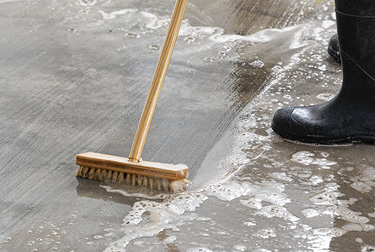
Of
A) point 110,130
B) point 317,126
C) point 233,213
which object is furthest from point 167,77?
point 233,213

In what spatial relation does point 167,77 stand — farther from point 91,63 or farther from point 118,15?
point 118,15

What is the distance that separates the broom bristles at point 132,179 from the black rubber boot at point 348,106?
0.51 metres

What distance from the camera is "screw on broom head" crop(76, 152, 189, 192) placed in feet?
6.26

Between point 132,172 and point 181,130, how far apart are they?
42 centimetres

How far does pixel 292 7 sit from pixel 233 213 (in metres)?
2.08

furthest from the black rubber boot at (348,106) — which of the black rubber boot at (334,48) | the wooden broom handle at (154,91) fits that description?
the black rubber boot at (334,48)

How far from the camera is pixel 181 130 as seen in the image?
232 centimetres

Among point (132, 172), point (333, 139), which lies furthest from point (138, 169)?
point (333, 139)

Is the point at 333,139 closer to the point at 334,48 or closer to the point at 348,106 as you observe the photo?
the point at 348,106

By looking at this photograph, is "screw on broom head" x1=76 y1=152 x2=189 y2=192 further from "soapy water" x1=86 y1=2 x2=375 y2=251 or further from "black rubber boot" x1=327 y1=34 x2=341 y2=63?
"black rubber boot" x1=327 y1=34 x2=341 y2=63

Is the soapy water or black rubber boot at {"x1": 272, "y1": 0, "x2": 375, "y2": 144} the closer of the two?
the soapy water

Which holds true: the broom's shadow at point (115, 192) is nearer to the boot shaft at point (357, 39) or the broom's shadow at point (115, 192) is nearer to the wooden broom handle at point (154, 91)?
the wooden broom handle at point (154, 91)

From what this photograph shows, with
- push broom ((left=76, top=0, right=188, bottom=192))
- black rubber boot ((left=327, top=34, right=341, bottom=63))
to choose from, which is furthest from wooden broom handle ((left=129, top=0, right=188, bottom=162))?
black rubber boot ((left=327, top=34, right=341, bottom=63))

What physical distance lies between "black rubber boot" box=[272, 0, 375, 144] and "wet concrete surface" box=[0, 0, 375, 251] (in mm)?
59
